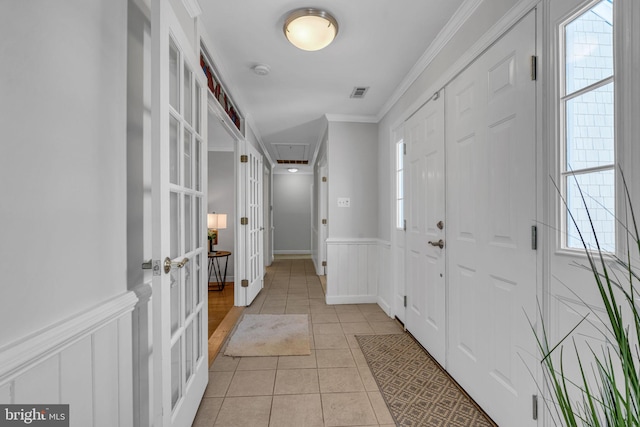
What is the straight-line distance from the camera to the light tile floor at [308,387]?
64.5 inches

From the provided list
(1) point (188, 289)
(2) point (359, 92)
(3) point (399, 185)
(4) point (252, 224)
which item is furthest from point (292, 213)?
(1) point (188, 289)

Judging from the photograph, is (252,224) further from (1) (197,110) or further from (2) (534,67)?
(2) (534,67)

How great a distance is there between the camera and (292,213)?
27.2 feet

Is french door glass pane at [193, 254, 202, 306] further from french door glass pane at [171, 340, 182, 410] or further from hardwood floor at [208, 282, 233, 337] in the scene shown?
hardwood floor at [208, 282, 233, 337]

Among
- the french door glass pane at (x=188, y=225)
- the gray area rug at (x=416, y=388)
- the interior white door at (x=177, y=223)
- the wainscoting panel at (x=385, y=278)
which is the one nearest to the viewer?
the interior white door at (x=177, y=223)

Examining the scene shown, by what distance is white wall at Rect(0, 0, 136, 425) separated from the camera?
0.67 meters

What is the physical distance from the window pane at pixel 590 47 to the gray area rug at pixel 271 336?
2.33 meters

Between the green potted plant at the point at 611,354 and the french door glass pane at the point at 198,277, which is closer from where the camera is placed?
the green potted plant at the point at 611,354

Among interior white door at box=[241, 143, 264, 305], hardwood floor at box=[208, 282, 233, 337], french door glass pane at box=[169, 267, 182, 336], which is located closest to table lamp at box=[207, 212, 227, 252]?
interior white door at box=[241, 143, 264, 305]

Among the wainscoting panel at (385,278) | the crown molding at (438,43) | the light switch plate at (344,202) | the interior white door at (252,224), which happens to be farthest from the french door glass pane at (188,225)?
the light switch plate at (344,202)

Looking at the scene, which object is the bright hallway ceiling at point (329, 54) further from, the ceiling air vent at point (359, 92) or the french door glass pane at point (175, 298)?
the french door glass pane at point (175, 298)

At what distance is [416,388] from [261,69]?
265 cm

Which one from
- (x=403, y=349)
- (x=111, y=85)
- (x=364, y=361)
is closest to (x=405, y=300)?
(x=403, y=349)

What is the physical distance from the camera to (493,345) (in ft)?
5.19
